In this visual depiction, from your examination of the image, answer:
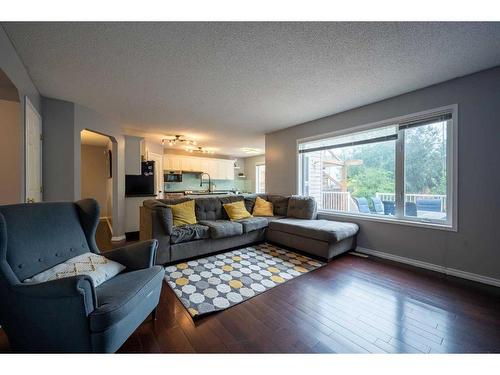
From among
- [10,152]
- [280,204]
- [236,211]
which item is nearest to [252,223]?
[236,211]

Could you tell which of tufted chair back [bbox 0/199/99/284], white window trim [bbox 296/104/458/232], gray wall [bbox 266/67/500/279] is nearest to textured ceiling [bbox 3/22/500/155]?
gray wall [bbox 266/67/500/279]

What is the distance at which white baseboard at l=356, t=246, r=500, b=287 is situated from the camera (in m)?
2.26

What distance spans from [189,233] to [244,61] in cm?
230

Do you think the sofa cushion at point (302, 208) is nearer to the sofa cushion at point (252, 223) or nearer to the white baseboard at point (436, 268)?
the sofa cushion at point (252, 223)

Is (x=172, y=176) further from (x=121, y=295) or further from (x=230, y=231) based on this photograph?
(x=121, y=295)

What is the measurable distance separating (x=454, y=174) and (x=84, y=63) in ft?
14.5

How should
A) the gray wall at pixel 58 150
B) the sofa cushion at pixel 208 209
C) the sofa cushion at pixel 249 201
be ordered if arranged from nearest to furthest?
the gray wall at pixel 58 150 → the sofa cushion at pixel 208 209 → the sofa cushion at pixel 249 201

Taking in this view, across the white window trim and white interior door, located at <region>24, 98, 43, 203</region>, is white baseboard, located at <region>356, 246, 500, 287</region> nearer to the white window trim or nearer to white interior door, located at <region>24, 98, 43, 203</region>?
the white window trim

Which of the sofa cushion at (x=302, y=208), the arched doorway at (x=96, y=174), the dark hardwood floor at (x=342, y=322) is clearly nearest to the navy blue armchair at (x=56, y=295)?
the dark hardwood floor at (x=342, y=322)

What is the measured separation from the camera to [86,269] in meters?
1.40

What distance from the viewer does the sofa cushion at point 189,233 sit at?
2.82 metres

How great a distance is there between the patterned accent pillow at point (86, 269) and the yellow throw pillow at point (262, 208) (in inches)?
112
